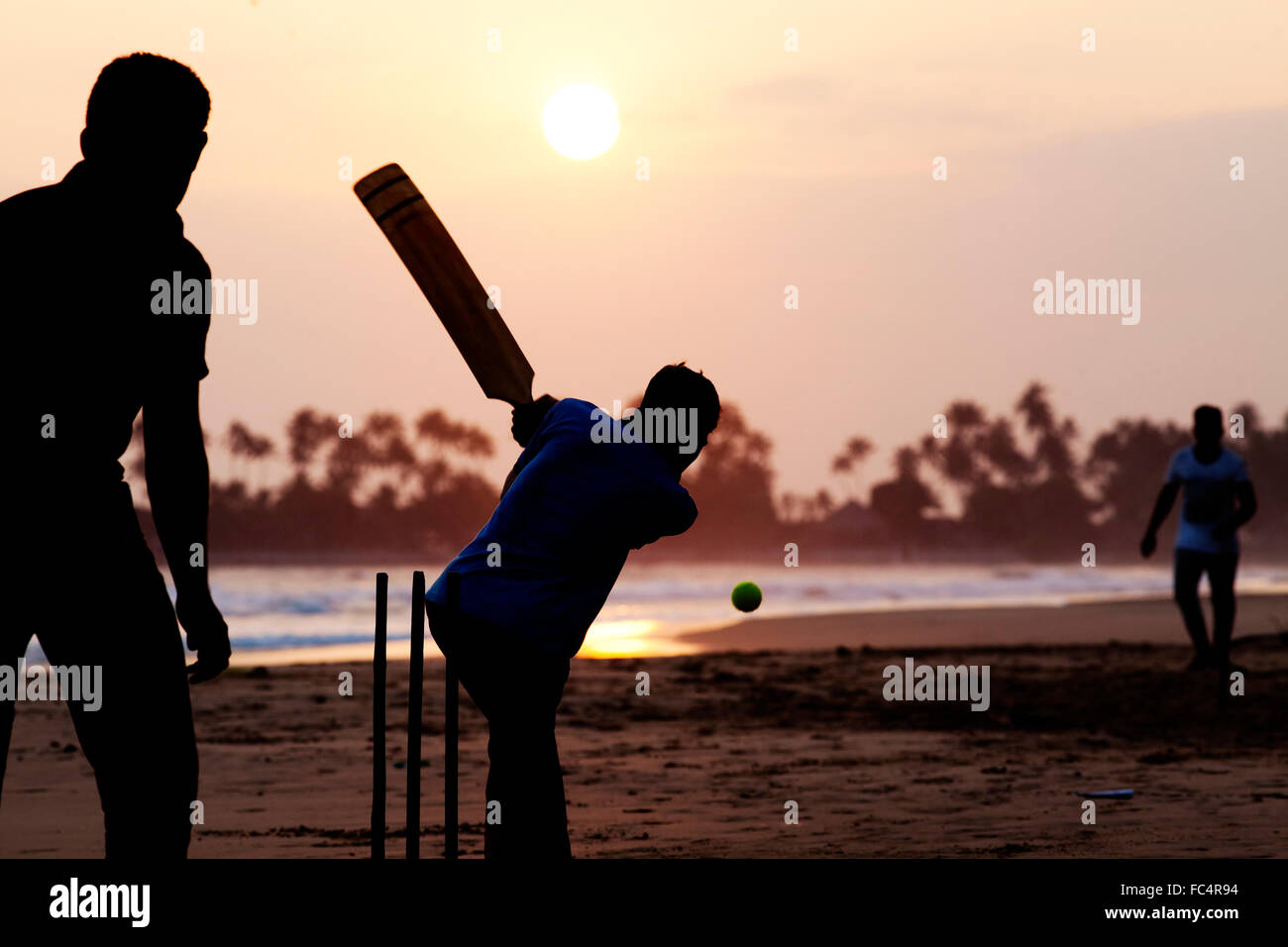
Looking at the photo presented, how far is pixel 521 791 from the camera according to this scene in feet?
13.9

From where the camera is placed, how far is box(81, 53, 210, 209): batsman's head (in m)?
3.39

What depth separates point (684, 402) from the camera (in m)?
4.37

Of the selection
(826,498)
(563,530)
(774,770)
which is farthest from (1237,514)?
(826,498)

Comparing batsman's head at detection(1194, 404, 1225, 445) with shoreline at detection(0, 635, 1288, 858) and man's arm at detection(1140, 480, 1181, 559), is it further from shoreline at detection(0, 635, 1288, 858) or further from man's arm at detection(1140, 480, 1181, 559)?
shoreline at detection(0, 635, 1288, 858)

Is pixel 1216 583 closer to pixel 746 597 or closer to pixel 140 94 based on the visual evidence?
pixel 746 597

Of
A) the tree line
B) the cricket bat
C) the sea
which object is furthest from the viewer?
the tree line

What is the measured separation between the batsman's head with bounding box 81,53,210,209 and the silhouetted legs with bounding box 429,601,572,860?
1459 mm

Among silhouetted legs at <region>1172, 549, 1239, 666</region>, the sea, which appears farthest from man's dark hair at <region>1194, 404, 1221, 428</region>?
the sea

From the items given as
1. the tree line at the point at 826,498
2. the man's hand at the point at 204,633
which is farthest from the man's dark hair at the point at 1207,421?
the tree line at the point at 826,498

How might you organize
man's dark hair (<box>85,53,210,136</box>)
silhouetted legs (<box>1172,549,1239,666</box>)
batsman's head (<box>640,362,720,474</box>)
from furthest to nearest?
silhouetted legs (<box>1172,549,1239,666</box>) < batsman's head (<box>640,362,720,474</box>) < man's dark hair (<box>85,53,210,136</box>)

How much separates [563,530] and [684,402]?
498 mm

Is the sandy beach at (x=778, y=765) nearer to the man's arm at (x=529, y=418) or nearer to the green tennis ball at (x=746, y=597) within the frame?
the green tennis ball at (x=746, y=597)
